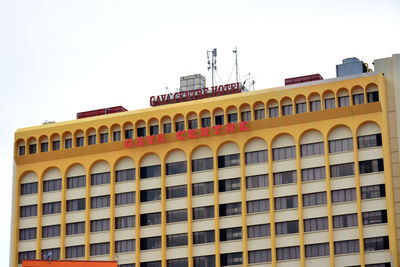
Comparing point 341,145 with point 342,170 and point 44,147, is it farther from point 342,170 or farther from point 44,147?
point 44,147

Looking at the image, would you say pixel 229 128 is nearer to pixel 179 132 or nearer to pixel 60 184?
pixel 179 132

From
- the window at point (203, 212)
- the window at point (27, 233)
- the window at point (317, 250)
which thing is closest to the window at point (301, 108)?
the window at point (203, 212)

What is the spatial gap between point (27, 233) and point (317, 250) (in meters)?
47.1

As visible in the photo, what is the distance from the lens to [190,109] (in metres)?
131

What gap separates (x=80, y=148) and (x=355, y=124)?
141ft

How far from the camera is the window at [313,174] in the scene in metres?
121

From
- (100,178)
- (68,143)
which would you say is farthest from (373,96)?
(68,143)

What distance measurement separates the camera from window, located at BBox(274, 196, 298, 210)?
121 m

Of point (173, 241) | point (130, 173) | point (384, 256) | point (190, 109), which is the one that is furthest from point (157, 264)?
point (384, 256)

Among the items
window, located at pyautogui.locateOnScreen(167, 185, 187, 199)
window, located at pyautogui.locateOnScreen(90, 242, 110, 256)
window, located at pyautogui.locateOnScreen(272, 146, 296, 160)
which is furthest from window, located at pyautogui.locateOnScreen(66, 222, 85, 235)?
window, located at pyautogui.locateOnScreen(272, 146, 296, 160)

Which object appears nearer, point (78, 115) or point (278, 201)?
point (278, 201)

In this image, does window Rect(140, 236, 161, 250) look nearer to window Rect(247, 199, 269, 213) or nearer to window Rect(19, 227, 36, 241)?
window Rect(247, 199, 269, 213)

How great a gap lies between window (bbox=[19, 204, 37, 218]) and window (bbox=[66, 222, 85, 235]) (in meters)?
7.19

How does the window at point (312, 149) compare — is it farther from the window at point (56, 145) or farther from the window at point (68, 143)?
the window at point (56, 145)
